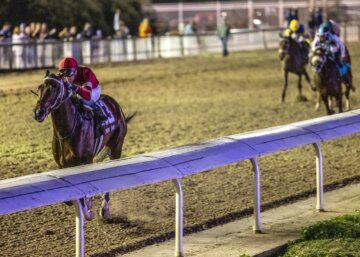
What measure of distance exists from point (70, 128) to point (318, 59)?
33.4ft

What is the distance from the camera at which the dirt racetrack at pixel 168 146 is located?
983cm

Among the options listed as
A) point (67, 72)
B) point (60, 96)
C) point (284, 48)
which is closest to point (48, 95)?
point (60, 96)

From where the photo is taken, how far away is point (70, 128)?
9938 mm

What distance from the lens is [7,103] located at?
22.2 meters

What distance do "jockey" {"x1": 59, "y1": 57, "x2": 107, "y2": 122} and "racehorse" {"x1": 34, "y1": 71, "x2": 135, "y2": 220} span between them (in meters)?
0.11

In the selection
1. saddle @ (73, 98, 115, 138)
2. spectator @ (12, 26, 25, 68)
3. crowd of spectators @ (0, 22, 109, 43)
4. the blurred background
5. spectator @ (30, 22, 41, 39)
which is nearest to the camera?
saddle @ (73, 98, 115, 138)

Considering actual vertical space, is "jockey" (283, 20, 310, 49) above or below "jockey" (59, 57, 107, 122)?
below

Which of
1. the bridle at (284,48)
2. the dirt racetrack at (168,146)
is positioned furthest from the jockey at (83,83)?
the bridle at (284,48)

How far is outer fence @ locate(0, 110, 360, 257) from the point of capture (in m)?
7.27

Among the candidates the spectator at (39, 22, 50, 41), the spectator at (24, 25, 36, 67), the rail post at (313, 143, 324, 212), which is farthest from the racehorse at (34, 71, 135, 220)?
the spectator at (39, 22, 50, 41)

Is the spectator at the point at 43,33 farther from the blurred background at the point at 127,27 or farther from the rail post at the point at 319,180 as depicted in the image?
the rail post at the point at 319,180

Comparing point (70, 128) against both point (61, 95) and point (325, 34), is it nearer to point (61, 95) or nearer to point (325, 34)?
point (61, 95)

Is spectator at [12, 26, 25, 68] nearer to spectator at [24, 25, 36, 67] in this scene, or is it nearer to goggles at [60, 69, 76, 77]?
spectator at [24, 25, 36, 67]

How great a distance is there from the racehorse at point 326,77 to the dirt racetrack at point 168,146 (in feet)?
2.12
